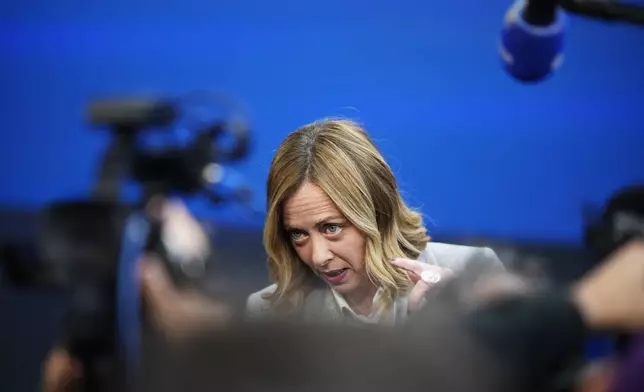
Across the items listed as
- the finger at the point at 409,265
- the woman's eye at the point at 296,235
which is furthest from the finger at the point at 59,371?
the finger at the point at 409,265

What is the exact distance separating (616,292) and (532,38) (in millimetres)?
494

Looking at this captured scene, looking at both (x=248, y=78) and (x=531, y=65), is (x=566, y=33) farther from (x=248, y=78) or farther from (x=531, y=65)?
(x=248, y=78)

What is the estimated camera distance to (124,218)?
1.78m

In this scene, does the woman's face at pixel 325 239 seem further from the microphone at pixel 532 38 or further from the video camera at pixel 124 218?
the microphone at pixel 532 38

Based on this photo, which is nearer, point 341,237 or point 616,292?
point 616,292

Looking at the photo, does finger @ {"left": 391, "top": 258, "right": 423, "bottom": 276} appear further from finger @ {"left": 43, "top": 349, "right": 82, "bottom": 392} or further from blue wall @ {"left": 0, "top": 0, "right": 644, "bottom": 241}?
finger @ {"left": 43, "top": 349, "right": 82, "bottom": 392}

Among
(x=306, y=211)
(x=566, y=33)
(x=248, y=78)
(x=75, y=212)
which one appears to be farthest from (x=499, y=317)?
(x=75, y=212)

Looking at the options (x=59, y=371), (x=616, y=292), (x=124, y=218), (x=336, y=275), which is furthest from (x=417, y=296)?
(x=59, y=371)

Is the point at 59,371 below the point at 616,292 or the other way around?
below

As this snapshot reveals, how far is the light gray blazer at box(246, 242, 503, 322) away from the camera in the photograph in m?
1.72

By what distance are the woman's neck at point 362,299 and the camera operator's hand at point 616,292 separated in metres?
0.40

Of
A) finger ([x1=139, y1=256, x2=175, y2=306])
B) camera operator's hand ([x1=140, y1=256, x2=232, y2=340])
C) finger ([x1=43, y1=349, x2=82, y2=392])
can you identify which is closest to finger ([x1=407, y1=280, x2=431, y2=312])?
camera operator's hand ([x1=140, y1=256, x2=232, y2=340])

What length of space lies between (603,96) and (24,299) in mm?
1285

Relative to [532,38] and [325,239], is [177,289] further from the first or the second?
[532,38]
